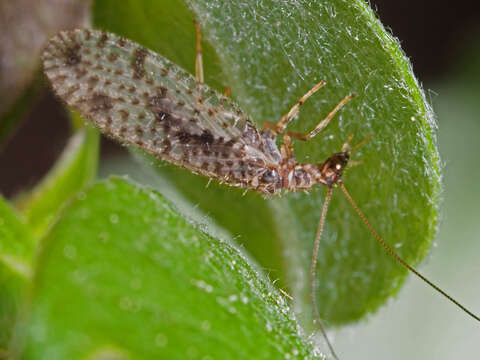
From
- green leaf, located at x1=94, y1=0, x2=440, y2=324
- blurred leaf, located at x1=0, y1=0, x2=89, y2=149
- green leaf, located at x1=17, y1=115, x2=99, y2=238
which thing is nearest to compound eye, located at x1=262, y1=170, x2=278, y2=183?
green leaf, located at x1=94, y1=0, x2=440, y2=324

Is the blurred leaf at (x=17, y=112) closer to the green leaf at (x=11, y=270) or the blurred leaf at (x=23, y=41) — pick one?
the blurred leaf at (x=23, y=41)

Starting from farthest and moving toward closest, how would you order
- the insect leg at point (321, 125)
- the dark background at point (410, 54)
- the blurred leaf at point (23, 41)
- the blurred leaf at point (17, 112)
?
the dark background at point (410, 54) → the blurred leaf at point (17, 112) → the blurred leaf at point (23, 41) → the insect leg at point (321, 125)

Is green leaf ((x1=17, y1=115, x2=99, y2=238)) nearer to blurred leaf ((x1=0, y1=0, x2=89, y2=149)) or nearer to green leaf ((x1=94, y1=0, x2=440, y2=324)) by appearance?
blurred leaf ((x1=0, y1=0, x2=89, y2=149))

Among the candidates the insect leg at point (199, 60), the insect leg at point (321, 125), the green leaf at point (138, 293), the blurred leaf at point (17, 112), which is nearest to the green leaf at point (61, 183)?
the blurred leaf at point (17, 112)

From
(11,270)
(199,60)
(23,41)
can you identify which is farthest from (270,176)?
(11,270)

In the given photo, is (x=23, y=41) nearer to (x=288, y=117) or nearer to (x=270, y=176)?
(x=288, y=117)

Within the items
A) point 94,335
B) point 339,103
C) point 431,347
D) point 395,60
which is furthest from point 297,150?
point 94,335

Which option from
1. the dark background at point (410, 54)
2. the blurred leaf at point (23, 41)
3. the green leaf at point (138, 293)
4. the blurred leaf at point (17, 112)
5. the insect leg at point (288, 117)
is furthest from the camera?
the dark background at point (410, 54)
